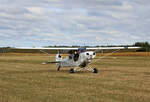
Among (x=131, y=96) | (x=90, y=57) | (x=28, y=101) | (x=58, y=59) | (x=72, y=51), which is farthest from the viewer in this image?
(x=58, y=59)

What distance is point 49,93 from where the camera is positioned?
975 centimetres

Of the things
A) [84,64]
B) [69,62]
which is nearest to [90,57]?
[84,64]

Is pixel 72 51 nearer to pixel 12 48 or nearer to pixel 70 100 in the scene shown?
pixel 12 48

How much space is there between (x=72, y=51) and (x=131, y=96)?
37.8 feet

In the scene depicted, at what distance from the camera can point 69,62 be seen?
67.3 ft

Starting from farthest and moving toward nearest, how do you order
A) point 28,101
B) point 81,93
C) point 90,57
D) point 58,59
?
point 58,59, point 90,57, point 81,93, point 28,101

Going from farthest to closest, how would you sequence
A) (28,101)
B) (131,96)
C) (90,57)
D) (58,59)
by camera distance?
(58,59) → (90,57) → (131,96) → (28,101)

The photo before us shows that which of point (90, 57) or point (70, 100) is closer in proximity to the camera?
point (70, 100)

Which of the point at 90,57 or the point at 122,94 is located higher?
the point at 90,57

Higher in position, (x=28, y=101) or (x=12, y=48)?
(x=12, y=48)

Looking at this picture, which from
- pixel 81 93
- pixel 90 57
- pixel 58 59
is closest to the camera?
pixel 81 93

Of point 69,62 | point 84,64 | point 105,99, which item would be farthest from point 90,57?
point 105,99

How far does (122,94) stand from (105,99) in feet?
3.67

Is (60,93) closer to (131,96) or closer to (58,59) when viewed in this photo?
(131,96)
